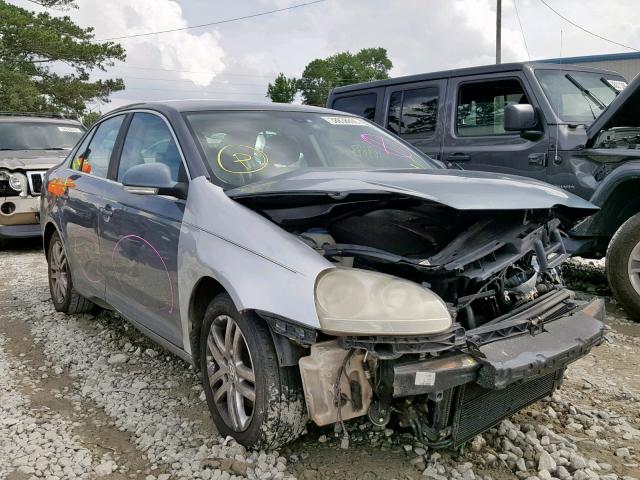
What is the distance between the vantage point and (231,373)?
2.75m

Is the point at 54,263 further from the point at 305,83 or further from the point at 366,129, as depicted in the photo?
the point at 305,83

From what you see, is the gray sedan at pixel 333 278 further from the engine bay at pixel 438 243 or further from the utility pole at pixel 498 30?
the utility pole at pixel 498 30

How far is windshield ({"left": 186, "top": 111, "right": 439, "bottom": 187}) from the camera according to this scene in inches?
127

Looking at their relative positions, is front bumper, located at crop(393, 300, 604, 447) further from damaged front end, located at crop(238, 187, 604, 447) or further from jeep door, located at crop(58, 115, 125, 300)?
jeep door, located at crop(58, 115, 125, 300)

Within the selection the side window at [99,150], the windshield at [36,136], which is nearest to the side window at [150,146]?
the side window at [99,150]

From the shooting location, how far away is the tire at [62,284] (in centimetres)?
483

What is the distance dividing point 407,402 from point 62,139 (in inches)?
328

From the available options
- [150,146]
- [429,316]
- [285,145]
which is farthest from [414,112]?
[429,316]

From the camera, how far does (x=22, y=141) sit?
28.7 ft

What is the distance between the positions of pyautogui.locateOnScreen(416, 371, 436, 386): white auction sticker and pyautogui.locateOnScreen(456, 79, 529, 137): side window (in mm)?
4090

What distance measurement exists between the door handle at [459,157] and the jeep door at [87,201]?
10.7 ft

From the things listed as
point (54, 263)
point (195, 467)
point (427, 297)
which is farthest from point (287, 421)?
point (54, 263)

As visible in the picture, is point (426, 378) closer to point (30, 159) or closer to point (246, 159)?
point (246, 159)

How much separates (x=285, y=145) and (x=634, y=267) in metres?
2.87
